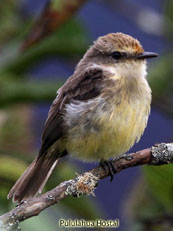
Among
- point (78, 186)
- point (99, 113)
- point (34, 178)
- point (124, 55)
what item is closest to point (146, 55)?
point (124, 55)

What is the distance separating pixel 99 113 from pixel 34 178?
643mm

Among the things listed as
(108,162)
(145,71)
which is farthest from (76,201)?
(145,71)

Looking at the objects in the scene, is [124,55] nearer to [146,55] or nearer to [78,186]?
[146,55]

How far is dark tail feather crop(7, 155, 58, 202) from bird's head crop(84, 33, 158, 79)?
0.75m

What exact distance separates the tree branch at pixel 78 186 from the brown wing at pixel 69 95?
0.54 meters

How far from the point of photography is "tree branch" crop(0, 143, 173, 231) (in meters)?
2.52

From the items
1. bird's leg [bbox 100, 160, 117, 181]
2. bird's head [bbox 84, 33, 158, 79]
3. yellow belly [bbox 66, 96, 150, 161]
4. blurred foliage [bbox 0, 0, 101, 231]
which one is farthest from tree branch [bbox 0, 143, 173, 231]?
bird's head [bbox 84, 33, 158, 79]

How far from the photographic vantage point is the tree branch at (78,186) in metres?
2.52

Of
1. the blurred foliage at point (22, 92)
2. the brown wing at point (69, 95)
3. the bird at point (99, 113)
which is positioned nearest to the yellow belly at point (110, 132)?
the bird at point (99, 113)

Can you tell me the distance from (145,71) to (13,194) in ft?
4.08

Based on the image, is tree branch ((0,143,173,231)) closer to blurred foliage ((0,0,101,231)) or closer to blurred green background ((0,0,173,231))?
blurred green background ((0,0,173,231))

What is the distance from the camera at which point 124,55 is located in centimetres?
387

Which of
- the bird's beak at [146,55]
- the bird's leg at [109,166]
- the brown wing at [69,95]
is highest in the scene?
the bird's beak at [146,55]

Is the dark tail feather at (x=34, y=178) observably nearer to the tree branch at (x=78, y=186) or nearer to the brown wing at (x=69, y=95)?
the brown wing at (x=69, y=95)
